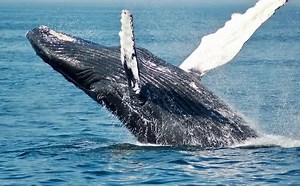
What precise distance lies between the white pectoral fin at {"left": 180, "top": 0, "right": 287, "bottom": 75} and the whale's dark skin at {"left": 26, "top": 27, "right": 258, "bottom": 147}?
51cm

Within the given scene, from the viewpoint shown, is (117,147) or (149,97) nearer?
(149,97)

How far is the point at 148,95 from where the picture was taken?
10875mm

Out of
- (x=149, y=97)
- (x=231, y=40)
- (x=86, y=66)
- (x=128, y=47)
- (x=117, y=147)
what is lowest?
(x=117, y=147)

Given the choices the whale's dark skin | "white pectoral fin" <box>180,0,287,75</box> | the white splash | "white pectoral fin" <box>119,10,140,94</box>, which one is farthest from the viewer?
"white pectoral fin" <box>180,0,287,75</box>

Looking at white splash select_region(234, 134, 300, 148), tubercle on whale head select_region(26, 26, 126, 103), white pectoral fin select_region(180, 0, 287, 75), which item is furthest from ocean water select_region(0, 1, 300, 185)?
white pectoral fin select_region(180, 0, 287, 75)

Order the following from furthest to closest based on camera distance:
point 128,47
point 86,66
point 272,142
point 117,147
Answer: point 117,147
point 272,142
point 86,66
point 128,47

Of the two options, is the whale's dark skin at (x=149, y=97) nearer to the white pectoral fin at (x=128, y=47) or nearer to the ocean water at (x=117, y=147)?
the ocean water at (x=117, y=147)

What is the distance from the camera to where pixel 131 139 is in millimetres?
12719

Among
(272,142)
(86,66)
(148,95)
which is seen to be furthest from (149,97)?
(272,142)

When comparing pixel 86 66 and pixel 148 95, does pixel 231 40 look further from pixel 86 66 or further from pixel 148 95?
pixel 86 66

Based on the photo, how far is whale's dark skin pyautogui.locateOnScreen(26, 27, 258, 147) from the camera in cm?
1083

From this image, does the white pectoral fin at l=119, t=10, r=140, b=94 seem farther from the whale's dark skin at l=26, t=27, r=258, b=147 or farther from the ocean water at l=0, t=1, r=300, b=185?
the ocean water at l=0, t=1, r=300, b=185

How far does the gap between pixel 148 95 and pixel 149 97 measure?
0.03 m

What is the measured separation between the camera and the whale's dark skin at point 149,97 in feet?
35.5
